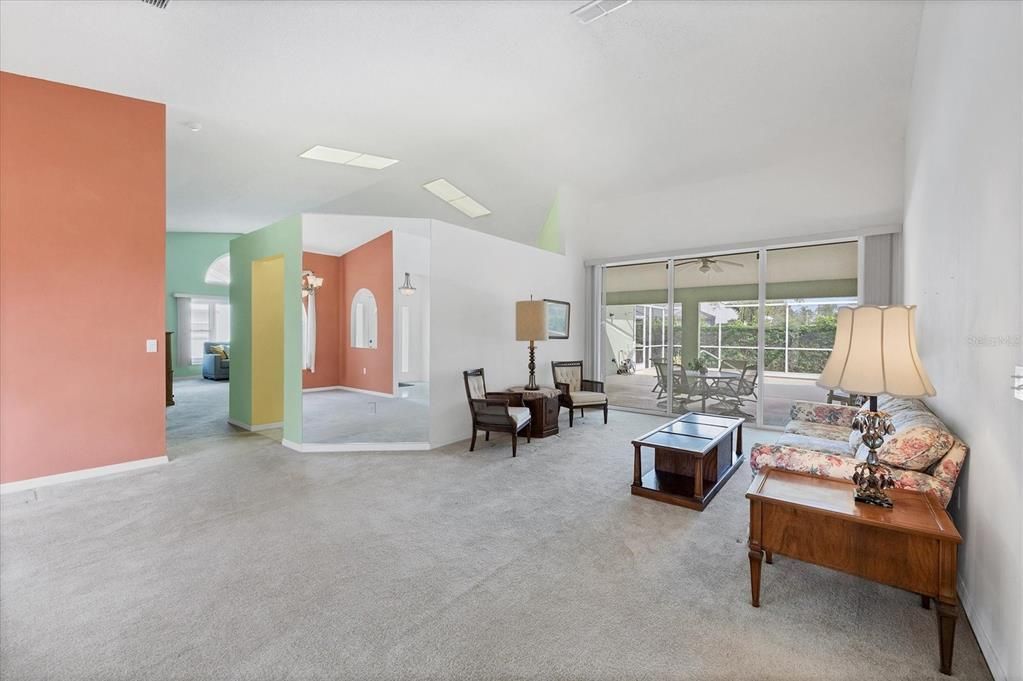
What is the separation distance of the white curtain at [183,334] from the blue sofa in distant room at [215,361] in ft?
1.30

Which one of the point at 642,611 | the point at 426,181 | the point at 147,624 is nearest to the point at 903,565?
the point at 642,611

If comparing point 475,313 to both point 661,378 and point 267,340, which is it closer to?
point 267,340

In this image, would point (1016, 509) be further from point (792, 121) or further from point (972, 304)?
point (792, 121)

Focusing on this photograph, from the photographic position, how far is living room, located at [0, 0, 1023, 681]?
6.15ft

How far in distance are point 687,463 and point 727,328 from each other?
3.24 metres

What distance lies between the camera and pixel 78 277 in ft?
12.8

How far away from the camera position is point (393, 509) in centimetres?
321

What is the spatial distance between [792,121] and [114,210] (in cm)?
686

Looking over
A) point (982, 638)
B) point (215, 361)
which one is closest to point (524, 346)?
point (982, 638)

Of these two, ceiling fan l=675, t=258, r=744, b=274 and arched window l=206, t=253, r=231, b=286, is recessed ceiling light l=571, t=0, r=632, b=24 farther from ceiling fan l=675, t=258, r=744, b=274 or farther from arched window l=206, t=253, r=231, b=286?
arched window l=206, t=253, r=231, b=286

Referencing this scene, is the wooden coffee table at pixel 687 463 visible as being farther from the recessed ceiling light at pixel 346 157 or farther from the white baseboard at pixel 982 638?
the recessed ceiling light at pixel 346 157

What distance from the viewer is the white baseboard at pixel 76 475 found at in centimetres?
363

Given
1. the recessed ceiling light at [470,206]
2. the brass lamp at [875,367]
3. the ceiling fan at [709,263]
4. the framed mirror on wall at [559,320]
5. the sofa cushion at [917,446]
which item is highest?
the recessed ceiling light at [470,206]

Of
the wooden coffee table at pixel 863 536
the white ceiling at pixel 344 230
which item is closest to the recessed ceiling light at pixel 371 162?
the white ceiling at pixel 344 230
